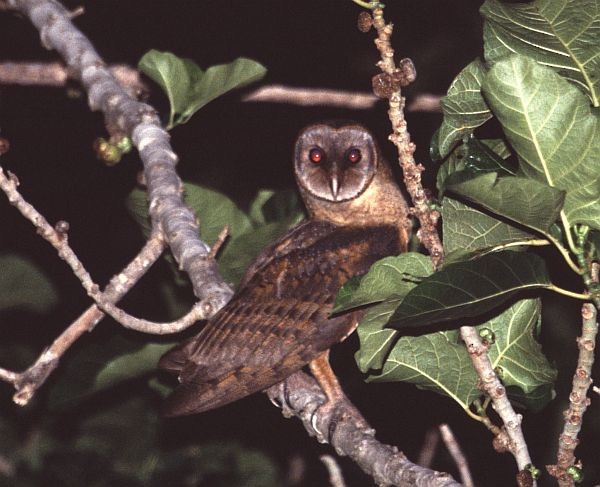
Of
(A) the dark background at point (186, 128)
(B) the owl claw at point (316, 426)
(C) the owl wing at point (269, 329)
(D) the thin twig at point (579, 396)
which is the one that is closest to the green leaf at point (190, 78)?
(C) the owl wing at point (269, 329)

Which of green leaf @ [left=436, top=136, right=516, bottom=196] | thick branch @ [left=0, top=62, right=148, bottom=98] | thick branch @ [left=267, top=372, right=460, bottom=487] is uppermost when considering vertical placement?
thick branch @ [left=0, top=62, right=148, bottom=98]

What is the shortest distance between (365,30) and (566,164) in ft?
2.18

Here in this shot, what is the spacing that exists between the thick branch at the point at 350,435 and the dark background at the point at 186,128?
3.79 ft

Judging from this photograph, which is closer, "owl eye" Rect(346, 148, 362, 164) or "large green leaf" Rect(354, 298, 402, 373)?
"large green leaf" Rect(354, 298, 402, 373)

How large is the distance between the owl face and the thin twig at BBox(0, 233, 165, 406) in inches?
53.4

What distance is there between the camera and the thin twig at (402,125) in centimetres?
267

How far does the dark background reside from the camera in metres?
6.62

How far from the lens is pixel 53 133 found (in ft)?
25.5

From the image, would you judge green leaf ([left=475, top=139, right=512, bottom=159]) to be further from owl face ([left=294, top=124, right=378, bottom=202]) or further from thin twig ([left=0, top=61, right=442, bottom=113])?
Answer: owl face ([left=294, top=124, right=378, bottom=202])

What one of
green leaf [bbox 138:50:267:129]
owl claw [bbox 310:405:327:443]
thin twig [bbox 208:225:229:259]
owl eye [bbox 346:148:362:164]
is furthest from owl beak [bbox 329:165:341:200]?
owl claw [bbox 310:405:327:443]

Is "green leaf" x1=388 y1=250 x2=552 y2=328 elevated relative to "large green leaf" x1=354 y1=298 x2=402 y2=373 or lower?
elevated

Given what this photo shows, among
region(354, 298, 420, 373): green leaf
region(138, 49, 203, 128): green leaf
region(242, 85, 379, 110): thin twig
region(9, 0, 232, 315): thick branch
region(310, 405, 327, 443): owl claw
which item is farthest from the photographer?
region(242, 85, 379, 110): thin twig

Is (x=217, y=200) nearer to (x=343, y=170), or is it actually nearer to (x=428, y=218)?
(x=343, y=170)

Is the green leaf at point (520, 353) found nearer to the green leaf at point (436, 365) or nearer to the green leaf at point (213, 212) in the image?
the green leaf at point (436, 365)
